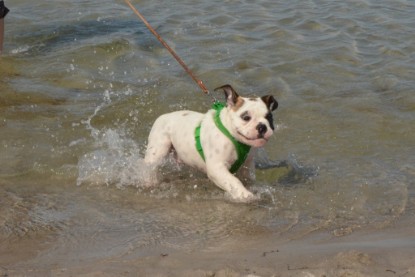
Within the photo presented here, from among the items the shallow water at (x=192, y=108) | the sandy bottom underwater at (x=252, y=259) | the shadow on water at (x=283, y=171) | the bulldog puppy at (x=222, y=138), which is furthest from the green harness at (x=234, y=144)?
the sandy bottom underwater at (x=252, y=259)

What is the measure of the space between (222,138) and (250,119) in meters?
0.36

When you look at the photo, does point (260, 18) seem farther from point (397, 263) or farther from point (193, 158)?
point (397, 263)

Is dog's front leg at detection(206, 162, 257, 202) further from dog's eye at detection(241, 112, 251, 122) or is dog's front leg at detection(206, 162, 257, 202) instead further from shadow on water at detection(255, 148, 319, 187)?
shadow on water at detection(255, 148, 319, 187)

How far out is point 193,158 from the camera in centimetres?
616

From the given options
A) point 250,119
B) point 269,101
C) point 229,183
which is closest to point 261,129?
point 250,119

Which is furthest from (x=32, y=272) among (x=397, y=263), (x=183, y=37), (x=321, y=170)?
(x=183, y=37)

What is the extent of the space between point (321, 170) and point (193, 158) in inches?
53.5

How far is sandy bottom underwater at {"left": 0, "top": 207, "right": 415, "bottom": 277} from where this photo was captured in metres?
4.07

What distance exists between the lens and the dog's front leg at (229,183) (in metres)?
5.68

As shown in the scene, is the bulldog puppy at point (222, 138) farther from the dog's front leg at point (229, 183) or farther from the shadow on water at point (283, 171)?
the shadow on water at point (283, 171)

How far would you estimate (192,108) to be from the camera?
8430mm

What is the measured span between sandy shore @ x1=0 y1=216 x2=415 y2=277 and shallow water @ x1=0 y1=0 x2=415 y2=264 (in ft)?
0.60

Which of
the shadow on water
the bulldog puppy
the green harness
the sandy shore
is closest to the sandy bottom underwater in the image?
the sandy shore

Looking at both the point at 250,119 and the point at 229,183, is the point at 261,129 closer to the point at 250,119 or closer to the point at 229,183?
the point at 250,119
